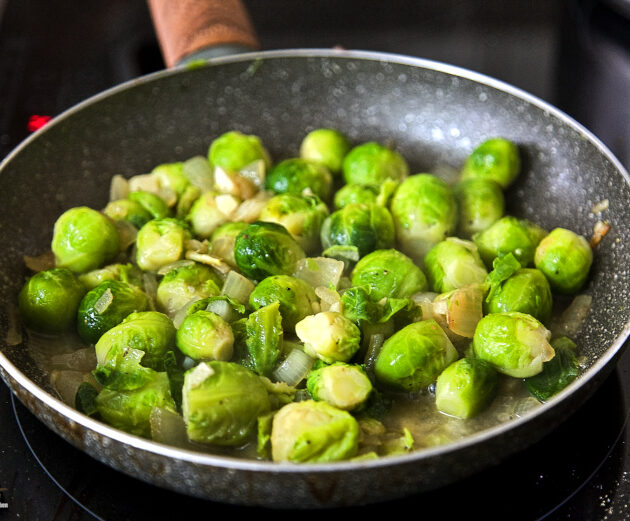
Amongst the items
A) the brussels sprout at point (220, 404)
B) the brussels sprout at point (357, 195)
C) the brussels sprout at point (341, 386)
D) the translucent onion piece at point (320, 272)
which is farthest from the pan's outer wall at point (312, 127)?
the translucent onion piece at point (320, 272)

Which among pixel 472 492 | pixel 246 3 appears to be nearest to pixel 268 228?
pixel 472 492

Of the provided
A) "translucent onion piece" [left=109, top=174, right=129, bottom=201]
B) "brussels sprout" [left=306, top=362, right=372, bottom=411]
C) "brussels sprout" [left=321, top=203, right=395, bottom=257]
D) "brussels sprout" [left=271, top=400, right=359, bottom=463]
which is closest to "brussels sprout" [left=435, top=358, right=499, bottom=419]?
"brussels sprout" [left=306, top=362, right=372, bottom=411]

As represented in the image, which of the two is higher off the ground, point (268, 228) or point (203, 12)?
point (203, 12)

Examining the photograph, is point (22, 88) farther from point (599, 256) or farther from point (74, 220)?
point (599, 256)

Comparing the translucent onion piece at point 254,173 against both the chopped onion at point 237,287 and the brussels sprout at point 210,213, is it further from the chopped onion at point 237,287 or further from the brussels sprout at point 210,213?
the chopped onion at point 237,287

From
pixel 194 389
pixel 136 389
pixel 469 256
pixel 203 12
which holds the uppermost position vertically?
pixel 203 12

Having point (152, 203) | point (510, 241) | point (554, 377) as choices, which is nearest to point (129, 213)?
point (152, 203)
